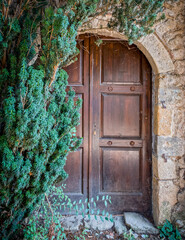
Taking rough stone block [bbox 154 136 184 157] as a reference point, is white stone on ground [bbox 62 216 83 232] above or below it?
below

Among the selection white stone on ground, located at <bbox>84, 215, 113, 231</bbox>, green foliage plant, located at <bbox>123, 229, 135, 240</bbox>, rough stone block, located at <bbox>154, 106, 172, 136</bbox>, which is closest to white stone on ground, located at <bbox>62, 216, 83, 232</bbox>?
white stone on ground, located at <bbox>84, 215, 113, 231</bbox>

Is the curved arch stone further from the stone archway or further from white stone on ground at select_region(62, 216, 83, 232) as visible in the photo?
white stone on ground at select_region(62, 216, 83, 232)

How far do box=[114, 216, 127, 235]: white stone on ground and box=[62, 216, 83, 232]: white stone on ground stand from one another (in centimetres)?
44

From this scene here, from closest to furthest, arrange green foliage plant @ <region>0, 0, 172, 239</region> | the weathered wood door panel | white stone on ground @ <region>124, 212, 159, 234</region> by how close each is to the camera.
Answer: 1. green foliage plant @ <region>0, 0, 172, 239</region>
2. white stone on ground @ <region>124, 212, 159, 234</region>
3. the weathered wood door panel

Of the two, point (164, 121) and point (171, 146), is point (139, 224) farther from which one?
point (164, 121)

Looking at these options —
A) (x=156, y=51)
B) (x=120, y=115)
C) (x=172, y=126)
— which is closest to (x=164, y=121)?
(x=172, y=126)

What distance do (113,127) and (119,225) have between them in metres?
1.22

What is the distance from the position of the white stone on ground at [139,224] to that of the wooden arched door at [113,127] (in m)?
0.13

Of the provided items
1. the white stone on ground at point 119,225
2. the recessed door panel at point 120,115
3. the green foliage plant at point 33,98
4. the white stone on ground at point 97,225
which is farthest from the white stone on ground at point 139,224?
the green foliage plant at point 33,98

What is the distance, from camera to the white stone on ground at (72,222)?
92.9 inches

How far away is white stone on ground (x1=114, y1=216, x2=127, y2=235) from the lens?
2.36 m

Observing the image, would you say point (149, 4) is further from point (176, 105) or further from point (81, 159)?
point (81, 159)

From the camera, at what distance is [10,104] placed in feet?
4.71

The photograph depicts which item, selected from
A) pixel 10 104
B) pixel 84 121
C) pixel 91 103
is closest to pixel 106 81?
pixel 91 103
